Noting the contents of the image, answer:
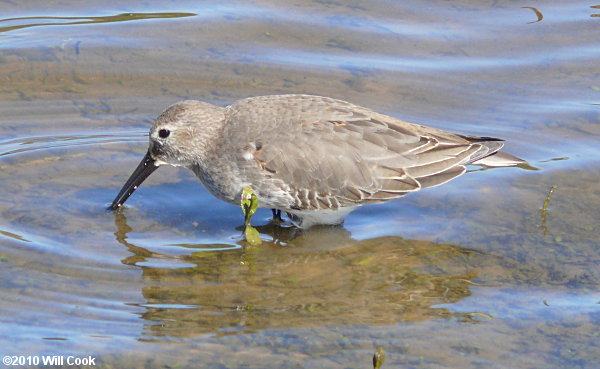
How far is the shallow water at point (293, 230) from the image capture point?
22.9 feet

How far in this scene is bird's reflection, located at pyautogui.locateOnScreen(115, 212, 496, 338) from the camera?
23.7 feet

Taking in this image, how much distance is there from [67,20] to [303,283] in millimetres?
6758

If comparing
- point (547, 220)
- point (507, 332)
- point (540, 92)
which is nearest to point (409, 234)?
point (547, 220)

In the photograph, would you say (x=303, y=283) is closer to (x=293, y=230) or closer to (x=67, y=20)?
(x=293, y=230)

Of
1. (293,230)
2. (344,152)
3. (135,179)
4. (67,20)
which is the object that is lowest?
(293,230)

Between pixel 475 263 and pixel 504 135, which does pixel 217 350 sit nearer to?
pixel 475 263

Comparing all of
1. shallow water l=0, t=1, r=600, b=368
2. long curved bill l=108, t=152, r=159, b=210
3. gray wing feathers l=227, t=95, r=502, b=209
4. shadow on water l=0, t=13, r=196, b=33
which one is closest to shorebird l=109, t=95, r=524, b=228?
gray wing feathers l=227, t=95, r=502, b=209

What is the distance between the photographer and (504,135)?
10.6 m

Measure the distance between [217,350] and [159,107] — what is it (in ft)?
17.0

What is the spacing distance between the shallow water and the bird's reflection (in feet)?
0.08

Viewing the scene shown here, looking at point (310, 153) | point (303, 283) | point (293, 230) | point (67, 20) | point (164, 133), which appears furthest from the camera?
point (67, 20)

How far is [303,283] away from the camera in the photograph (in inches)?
312

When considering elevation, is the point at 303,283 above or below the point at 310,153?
below

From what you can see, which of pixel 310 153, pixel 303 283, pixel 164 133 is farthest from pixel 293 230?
pixel 164 133
